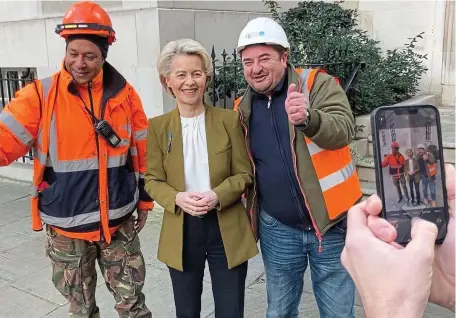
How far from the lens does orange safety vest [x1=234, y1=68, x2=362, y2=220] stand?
2432 millimetres

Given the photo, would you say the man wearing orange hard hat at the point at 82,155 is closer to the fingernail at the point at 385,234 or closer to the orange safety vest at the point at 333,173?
the orange safety vest at the point at 333,173

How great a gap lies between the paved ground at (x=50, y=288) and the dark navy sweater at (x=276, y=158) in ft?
4.38

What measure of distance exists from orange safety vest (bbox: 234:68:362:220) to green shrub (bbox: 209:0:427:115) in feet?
9.78

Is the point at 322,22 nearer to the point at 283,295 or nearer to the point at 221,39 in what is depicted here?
the point at 221,39

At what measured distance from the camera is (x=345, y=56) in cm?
646

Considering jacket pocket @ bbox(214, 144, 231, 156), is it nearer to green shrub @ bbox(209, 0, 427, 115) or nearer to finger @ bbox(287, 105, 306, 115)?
finger @ bbox(287, 105, 306, 115)

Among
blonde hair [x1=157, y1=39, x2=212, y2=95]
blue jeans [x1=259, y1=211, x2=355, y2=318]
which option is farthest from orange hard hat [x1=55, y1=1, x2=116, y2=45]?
blue jeans [x1=259, y1=211, x2=355, y2=318]

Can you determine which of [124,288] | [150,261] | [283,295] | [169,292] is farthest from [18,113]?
[150,261]

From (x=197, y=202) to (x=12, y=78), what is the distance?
241 inches

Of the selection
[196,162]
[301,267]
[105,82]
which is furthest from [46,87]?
[301,267]

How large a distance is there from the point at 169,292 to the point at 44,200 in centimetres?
160

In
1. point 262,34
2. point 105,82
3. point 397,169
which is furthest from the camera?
point 105,82

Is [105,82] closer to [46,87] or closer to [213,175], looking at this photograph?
[46,87]

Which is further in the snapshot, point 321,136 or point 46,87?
point 46,87
